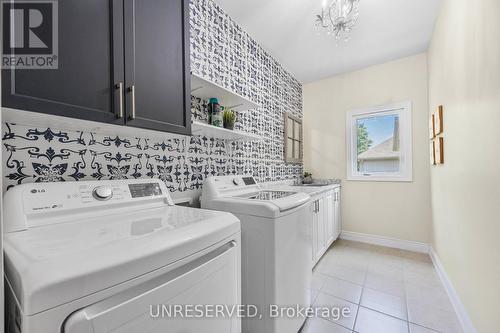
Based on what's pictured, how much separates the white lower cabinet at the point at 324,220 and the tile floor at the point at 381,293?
22cm

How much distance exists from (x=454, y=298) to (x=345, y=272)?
860mm

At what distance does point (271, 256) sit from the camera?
1199 millimetres

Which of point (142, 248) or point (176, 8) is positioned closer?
point (142, 248)

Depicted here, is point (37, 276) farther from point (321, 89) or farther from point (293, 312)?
point (321, 89)

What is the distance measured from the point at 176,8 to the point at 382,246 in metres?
3.60

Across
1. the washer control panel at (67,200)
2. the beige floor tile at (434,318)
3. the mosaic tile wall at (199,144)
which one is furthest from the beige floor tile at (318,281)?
the washer control panel at (67,200)

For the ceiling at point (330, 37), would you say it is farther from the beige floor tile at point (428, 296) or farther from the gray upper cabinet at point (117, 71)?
the beige floor tile at point (428, 296)

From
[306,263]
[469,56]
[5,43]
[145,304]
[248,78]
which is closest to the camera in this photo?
[145,304]

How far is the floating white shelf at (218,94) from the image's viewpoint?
149 centimetres

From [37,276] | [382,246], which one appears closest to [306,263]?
[37,276]

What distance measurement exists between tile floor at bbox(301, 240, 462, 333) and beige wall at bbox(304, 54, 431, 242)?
0.43 metres

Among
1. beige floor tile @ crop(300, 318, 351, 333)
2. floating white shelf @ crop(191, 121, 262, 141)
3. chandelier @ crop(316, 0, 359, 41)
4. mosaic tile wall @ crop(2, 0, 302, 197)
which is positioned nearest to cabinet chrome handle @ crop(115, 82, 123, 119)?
mosaic tile wall @ crop(2, 0, 302, 197)

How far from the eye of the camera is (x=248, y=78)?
234 centimetres

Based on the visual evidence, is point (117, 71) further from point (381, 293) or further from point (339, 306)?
point (381, 293)
